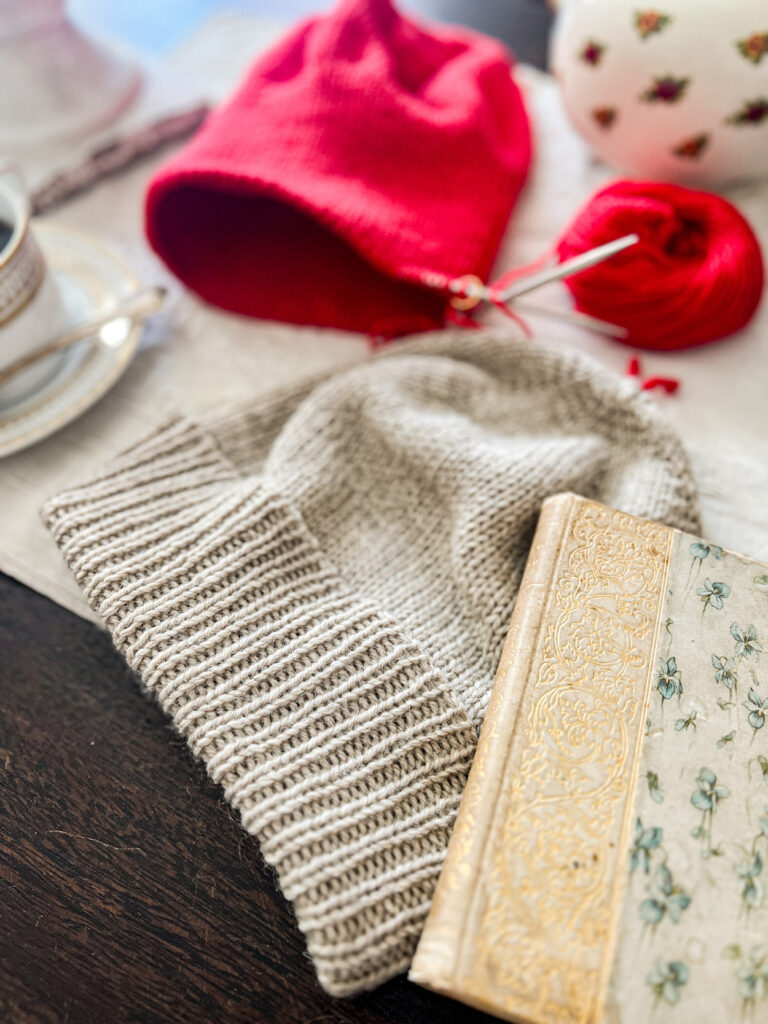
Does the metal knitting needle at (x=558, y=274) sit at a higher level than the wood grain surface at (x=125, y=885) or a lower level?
higher

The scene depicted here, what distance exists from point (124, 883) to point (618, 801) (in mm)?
270

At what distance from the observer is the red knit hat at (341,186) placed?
63 cm

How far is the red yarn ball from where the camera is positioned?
1.90 ft

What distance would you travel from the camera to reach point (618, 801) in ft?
1.21

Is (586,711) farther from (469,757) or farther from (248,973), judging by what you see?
(248,973)

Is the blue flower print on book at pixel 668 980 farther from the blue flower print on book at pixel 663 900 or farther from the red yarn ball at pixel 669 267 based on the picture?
A: the red yarn ball at pixel 669 267

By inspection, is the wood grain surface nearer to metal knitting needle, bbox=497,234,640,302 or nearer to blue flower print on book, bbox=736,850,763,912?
blue flower print on book, bbox=736,850,763,912

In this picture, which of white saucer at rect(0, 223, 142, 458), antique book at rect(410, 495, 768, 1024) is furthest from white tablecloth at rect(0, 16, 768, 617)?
antique book at rect(410, 495, 768, 1024)

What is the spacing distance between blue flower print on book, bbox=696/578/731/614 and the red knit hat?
328 mm

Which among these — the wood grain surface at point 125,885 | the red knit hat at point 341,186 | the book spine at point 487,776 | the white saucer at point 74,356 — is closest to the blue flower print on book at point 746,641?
the book spine at point 487,776

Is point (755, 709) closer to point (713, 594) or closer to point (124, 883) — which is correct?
point (713, 594)

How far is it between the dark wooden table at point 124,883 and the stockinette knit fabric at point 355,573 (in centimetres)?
5

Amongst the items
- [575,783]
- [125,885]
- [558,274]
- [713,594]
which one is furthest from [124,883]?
[558,274]

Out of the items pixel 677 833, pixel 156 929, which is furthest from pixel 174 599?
pixel 677 833
